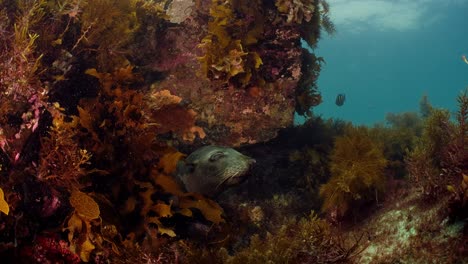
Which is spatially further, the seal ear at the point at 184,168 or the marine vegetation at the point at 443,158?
the seal ear at the point at 184,168

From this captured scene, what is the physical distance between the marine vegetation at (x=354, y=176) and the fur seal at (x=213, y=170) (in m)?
1.33

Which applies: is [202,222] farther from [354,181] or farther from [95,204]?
[354,181]

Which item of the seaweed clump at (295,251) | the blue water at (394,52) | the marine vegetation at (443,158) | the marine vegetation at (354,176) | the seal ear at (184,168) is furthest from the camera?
the blue water at (394,52)

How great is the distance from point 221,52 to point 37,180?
3582 mm

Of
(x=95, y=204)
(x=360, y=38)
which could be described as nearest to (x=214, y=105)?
(x=95, y=204)

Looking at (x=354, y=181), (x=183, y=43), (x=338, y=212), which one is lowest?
(x=338, y=212)

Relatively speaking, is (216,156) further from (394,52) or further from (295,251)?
(394,52)

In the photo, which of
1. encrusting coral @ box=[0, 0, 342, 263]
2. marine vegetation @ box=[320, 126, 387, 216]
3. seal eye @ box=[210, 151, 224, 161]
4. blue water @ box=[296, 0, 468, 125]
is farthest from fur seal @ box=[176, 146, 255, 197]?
blue water @ box=[296, 0, 468, 125]

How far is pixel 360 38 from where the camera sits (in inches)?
3073

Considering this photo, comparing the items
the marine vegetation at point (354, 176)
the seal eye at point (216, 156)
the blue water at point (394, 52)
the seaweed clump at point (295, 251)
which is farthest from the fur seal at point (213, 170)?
the blue water at point (394, 52)

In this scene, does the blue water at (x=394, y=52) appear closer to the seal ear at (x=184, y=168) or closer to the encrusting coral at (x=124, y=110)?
the encrusting coral at (x=124, y=110)

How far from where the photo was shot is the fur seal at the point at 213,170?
13.0 feet

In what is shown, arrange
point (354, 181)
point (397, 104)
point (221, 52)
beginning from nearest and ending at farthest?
point (354, 181) < point (221, 52) < point (397, 104)

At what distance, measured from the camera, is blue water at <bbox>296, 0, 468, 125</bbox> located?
5103cm
